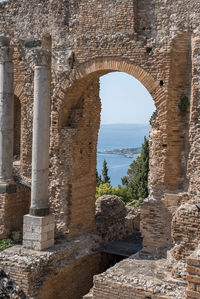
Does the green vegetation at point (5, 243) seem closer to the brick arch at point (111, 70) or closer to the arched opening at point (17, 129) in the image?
the arched opening at point (17, 129)

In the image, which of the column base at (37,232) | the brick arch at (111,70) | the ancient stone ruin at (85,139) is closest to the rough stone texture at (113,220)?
the ancient stone ruin at (85,139)

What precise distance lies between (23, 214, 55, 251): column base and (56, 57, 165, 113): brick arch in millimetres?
3260

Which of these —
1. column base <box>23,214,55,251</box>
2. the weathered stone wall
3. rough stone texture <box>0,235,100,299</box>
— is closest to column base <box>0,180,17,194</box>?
the weathered stone wall

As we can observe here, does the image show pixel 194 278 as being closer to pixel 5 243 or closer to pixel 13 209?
pixel 5 243

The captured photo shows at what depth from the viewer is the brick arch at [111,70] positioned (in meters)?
10.0

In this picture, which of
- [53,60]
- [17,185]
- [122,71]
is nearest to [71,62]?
[53,60]

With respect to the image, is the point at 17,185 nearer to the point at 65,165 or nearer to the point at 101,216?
the point at 65,165

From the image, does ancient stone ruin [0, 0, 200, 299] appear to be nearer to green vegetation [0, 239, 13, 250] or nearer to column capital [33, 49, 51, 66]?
column capital [33, 49, 51, 66]

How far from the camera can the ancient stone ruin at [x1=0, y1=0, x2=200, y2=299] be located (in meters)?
9.40

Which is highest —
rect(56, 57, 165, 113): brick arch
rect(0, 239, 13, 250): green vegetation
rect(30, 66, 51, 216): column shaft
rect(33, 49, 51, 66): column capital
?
rect(33, 49, 51, 66): column capital

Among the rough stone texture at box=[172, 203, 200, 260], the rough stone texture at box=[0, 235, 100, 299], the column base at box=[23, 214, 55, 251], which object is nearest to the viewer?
the rough stone texture at box=[172, 203, 200, 260]

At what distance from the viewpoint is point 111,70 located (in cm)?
1081

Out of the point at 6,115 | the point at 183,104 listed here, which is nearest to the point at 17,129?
the point at 6,115

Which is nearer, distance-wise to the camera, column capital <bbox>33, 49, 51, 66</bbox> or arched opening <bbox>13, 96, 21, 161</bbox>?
column capital <bbox>33, 49, 51, 66</bbox>
